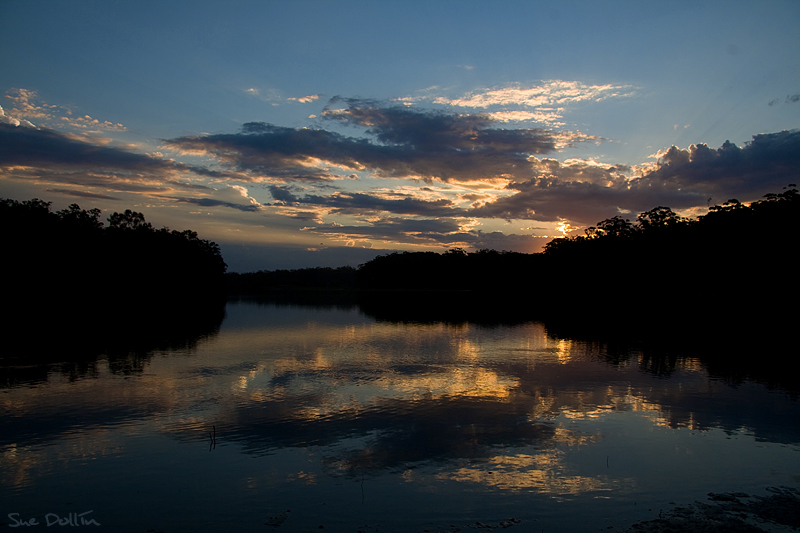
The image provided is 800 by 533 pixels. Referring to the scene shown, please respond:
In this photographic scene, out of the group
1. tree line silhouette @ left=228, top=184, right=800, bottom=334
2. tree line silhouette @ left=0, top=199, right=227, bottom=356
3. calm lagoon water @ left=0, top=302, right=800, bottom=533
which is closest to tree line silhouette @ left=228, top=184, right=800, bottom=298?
tree line silhouette @ left=228, top=184, right=800, bottom=334

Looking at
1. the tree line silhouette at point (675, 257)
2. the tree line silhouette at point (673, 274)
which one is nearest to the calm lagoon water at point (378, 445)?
the tree line silhouette at point (673, 274)

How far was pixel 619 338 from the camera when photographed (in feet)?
108

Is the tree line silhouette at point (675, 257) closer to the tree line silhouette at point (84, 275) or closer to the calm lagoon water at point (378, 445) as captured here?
the calm lagoon water at point (378, 445)

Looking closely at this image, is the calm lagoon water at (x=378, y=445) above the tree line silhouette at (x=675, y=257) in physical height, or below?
below

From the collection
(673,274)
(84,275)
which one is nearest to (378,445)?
(84,275)

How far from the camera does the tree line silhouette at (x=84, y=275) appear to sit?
40.8 metres

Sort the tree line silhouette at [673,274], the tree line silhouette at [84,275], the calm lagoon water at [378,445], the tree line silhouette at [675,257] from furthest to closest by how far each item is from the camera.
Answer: the tree line silhouette at [675,257] < the tree line silhouette at [673,274] < the tree line silhouette at [84,275] < the calm lagoon water at [378,445]

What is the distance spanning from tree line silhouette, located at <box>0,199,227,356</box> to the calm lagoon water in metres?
18.6

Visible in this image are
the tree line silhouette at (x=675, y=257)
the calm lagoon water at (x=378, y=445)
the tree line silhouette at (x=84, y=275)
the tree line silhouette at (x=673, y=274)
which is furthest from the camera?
the tree line silhouette at (x=675, y=257)

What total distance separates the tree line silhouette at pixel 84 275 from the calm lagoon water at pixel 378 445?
732 inches

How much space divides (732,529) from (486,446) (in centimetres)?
494

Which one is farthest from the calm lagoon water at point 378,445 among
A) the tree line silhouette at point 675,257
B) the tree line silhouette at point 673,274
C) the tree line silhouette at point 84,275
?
the tree line silhouette at point 675,257

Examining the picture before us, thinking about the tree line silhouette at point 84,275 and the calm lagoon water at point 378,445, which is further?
the tree line silhouette at point 84,275

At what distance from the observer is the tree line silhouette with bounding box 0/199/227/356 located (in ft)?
134
